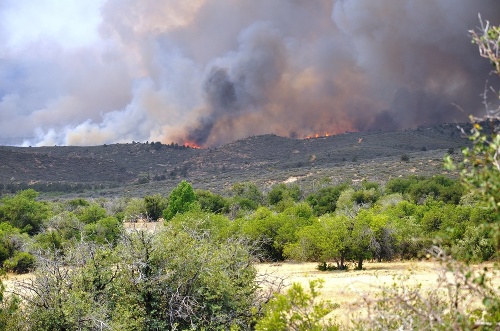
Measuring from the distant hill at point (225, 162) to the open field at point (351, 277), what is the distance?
47.4 m

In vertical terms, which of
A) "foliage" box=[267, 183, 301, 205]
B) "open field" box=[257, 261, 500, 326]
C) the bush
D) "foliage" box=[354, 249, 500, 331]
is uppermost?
"foliage" box=[267, 183, 301, 205]

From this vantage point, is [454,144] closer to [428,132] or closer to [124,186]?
[428,132]

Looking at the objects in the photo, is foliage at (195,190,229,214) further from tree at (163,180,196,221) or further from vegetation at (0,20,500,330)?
vegetation at (0,20,500,330)

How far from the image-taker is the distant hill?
302 feet

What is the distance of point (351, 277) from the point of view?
26.6 m

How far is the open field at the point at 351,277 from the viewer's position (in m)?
17.6

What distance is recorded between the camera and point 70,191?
325 feet

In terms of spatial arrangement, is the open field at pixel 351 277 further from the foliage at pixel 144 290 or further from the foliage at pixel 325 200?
the foliage at pixel 325 200

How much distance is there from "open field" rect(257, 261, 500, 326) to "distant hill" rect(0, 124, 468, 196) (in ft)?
155

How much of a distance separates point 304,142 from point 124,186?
5384 centimetres

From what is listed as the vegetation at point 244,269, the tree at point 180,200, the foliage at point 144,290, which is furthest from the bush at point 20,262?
the foliage at point 144,290

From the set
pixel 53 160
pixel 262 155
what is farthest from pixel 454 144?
pixel 53 160

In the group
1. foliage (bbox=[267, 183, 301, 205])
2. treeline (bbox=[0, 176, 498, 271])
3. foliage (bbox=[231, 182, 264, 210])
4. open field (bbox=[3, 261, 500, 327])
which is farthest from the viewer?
foliage (bbox=[267, 183, 301, 205])

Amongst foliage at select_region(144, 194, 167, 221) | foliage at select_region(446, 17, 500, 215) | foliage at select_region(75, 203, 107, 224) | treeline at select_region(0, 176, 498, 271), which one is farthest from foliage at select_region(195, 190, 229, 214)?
foliage at select_region(446, 17, 500, 215)
